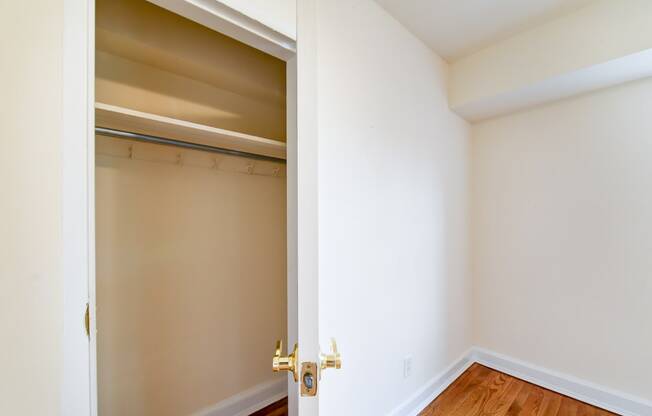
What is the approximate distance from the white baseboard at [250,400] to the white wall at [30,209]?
4.29 feet

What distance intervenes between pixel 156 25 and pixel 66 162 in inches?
45.1

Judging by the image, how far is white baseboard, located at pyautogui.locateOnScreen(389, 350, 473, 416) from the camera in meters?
1.66

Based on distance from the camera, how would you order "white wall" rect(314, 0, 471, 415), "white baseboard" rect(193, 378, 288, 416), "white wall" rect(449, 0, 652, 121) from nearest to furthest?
"white wall" rect(314, 0, 471, 415), "white wall" rect(449, 0, 652, 121), "white baseboard" rect(193, 378, 288, 416)

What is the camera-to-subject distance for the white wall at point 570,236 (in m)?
1.69

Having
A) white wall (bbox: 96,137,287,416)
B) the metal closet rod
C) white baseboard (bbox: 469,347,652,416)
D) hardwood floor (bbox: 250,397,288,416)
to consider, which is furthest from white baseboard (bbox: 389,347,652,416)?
the metal closet rod

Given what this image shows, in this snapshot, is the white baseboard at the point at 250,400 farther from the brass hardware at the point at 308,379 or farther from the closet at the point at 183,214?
the brass hardware at the point at 308,379

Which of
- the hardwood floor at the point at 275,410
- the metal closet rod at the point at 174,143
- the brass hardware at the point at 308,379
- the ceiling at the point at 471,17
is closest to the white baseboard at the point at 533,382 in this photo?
the hardwood floor at the point at 275,410

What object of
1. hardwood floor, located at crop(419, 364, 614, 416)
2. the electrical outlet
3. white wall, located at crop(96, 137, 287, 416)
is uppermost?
white wall, located at crop(96, 137, 287, 416)

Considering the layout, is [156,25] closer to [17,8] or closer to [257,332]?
[17,8]

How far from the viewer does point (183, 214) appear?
5.18ft

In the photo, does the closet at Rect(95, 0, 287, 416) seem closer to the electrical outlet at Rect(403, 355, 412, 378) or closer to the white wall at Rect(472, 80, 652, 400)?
the electrical outlet at Rect(403, 355, 412, 378)

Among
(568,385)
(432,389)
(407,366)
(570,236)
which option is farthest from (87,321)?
(568,385)

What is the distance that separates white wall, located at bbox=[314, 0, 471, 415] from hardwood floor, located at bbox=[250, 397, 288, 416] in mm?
658

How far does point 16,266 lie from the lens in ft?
1.86
